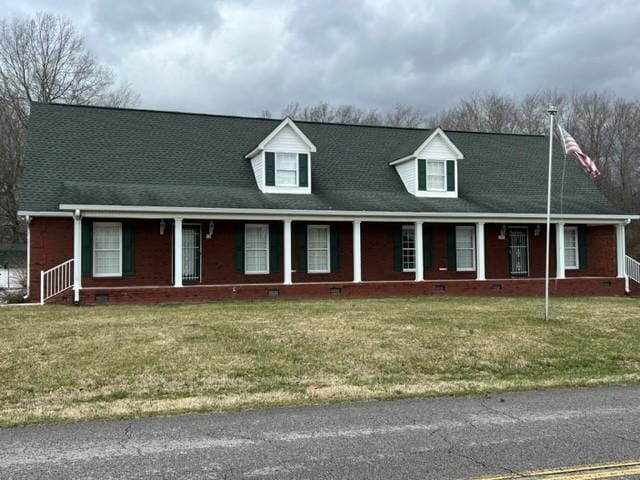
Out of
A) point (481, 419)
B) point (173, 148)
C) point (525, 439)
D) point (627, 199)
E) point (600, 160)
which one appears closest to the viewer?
point (525, 439)

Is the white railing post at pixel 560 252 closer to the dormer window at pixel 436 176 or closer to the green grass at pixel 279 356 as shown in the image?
the dormer window at pixel 436 176

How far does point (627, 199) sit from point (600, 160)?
15.1 ft

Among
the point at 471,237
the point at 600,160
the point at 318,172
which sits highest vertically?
the point at 600,160

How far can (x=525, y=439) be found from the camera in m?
5.67

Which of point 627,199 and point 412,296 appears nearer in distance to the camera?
point 412,296

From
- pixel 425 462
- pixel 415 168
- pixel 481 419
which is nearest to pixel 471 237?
pixel 415 168

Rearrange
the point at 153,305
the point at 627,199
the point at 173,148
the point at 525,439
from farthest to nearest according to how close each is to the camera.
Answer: the point at 627,199 < the point at 173,148 < the point at 153,305 < the point at 525,439

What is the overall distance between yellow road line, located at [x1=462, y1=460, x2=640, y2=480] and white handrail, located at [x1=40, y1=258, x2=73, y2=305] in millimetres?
14947

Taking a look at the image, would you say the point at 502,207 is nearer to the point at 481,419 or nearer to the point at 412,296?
the point at 412,296

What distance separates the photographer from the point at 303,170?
20984mm

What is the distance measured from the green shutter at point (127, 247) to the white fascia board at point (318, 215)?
4.60 feet

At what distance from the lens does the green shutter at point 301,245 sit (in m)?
20.6

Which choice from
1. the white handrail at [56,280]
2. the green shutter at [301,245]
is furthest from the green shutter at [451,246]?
the white handrail at [56,280]

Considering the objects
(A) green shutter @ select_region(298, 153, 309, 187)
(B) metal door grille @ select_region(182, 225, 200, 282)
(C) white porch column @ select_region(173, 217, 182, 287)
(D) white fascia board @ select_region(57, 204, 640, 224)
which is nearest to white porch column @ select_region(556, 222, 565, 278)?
(D) white fascia board @ select_region(57, 204, 640, 224)
